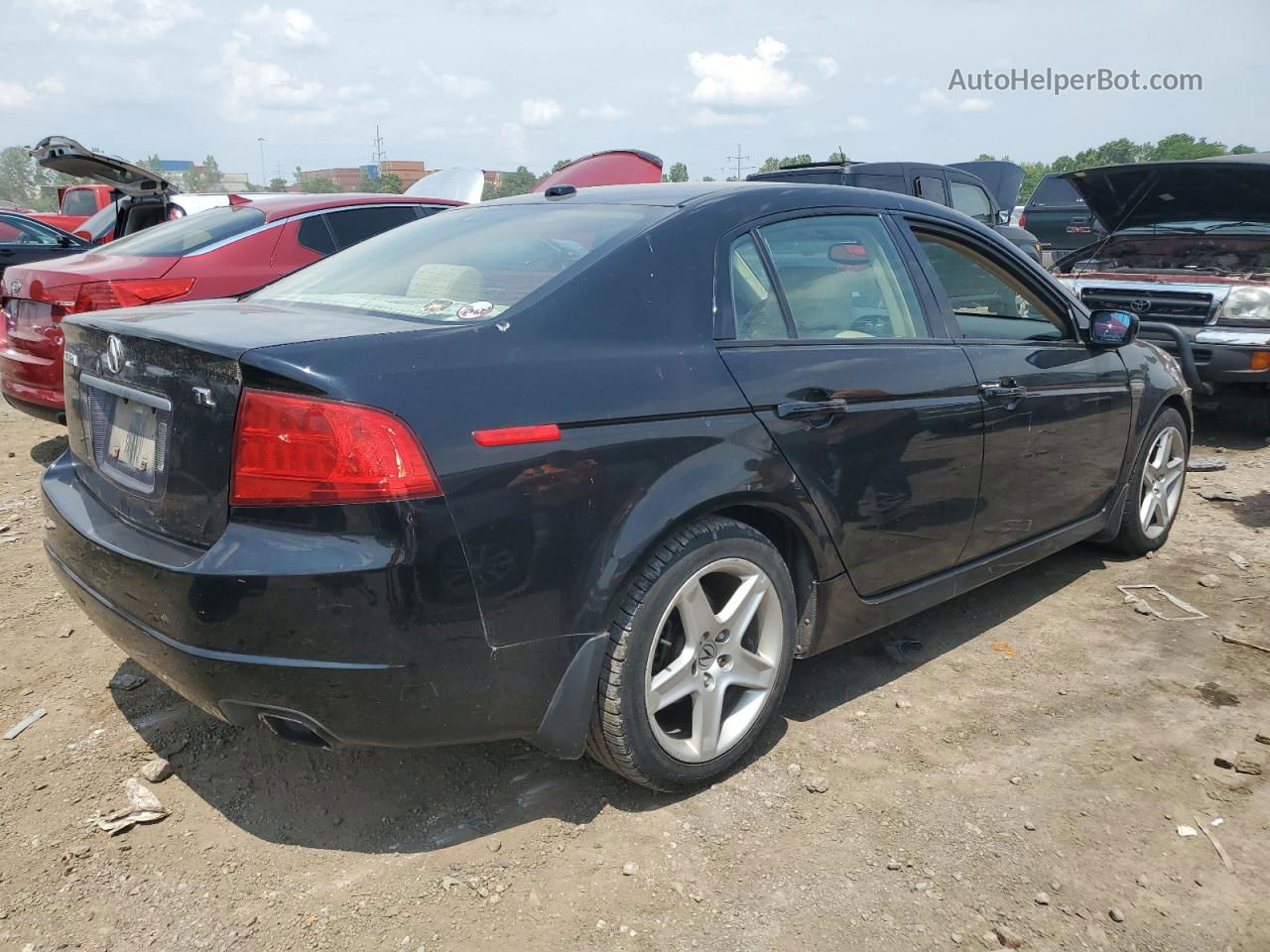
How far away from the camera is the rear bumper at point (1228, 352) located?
655cm

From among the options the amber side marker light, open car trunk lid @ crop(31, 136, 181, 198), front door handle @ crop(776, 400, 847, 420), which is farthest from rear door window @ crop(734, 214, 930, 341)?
open car trunk lid @ crop(31, 136, 181, 198)

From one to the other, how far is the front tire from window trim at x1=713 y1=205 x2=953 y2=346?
1.84 feet

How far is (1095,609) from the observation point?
13.4 feet

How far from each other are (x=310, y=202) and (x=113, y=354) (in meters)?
4.26

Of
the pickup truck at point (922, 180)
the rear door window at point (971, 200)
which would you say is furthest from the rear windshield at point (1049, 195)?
the rear door window at point (971, 200)

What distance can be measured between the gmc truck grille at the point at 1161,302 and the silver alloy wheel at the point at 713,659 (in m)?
4.97

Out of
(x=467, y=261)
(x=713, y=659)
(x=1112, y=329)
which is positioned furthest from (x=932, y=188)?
(x=713, y=659)

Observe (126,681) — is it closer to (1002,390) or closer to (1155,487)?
(1002,390)

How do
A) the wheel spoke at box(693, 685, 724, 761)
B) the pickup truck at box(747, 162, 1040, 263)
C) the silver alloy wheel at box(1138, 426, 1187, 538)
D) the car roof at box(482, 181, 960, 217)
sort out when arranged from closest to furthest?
the wheel spoke at box(693, 685, 724, 761) → the car roof at box(482, 181, 960, 217) → the silver alloy wheel at box(1138, 426, 1187, 538) → the pickup truck at box(747, 162, 1040, 263)

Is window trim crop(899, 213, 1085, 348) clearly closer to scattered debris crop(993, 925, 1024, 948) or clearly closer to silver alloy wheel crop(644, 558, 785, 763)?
silver alloy wheel crop(644, 558, 785, 763)

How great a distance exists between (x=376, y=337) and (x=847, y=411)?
1.38 meters

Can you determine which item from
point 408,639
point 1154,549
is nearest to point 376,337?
point 408,639

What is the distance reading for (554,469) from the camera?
7.32ft

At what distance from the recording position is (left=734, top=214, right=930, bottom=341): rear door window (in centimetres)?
296
